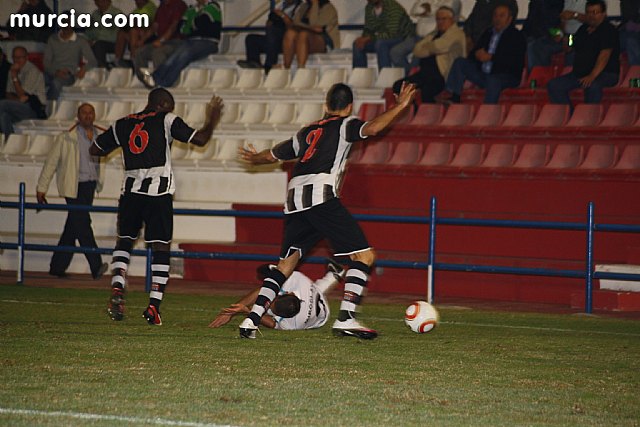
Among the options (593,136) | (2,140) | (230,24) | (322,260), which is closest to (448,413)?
(322,260)

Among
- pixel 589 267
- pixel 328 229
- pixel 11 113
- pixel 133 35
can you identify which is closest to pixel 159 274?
pixel 328 229

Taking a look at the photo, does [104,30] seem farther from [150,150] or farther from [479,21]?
[150,150]

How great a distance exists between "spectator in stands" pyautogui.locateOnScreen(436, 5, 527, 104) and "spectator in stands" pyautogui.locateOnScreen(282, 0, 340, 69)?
3.09 metres

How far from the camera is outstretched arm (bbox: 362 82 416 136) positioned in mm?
8719

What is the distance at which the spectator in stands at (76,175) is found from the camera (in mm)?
15156

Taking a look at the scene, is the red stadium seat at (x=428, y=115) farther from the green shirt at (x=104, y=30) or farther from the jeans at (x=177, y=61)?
the green shirt at (x=104, y=30)

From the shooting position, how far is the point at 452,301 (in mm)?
13641

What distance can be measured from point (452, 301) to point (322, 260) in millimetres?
1645

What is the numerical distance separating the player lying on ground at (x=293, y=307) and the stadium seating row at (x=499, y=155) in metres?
6.25

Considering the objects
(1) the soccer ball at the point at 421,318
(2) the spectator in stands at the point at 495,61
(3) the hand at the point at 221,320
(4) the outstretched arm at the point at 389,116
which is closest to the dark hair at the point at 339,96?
(4) the outstretched arm at the point at 389,116

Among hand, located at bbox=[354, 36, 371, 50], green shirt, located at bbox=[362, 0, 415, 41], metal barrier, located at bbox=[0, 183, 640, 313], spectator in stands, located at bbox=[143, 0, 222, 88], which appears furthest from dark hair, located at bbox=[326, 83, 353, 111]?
spectator in stands, located at bbox=[143, 0, 222, 88]

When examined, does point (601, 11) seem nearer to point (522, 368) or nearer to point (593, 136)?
point (593, 136)

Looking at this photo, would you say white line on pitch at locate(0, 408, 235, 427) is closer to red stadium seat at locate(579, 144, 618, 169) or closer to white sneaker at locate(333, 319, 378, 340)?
white sneaker at locate(333, 319, 378, 340)

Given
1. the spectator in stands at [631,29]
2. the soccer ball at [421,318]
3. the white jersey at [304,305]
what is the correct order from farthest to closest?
the spectator in stands at [631,29] < the soccer ball at [421,318] < the white jersey at [304,305]
